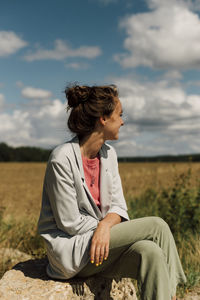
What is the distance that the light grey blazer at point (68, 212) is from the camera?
7.40ft

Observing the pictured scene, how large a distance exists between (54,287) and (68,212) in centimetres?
55

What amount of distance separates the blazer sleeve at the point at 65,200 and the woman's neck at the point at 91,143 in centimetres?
24

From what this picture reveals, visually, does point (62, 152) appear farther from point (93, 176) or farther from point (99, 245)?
point (99, 245)

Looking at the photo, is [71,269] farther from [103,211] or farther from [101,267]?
[103,211]

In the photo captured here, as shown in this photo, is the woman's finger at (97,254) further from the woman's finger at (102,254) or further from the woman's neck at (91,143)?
the woman's neck at (91,143)

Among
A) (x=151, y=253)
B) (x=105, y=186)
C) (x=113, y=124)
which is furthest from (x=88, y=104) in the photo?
(x=151, y=253)

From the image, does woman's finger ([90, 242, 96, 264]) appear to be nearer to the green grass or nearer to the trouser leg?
the trouser leg

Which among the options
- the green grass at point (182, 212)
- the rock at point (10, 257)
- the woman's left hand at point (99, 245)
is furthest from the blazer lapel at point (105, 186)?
the green grass at point (182, 212)

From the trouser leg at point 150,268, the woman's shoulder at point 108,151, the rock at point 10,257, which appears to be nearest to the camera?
the trouser leg at point 150,268

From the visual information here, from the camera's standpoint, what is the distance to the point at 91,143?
2516 millimetres

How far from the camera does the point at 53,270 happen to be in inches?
96.7

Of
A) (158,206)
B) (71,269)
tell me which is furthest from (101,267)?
(158,206)

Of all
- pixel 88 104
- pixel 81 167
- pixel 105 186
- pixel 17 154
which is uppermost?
pixel 88 104

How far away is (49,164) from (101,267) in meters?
0.82
